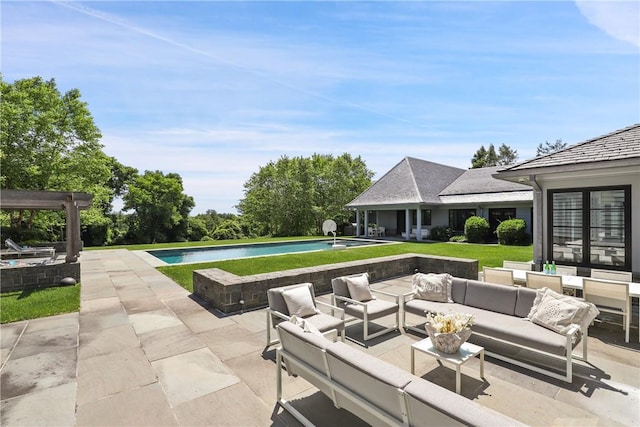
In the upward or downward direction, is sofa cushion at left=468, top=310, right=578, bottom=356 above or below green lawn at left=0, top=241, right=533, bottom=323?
above

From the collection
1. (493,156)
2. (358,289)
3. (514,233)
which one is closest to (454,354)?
(358,289)

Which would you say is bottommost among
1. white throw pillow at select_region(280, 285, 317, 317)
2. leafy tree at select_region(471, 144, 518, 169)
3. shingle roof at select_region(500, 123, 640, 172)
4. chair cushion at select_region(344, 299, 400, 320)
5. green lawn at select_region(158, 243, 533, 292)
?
green lawn at select_region(158, 243, 533, 292)

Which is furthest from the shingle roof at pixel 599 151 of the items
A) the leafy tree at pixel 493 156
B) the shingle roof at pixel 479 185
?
the leafy tree at pixel 493 156

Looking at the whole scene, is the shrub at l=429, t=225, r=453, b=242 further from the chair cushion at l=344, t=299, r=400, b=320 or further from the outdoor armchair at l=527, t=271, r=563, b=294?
the chair cushion at l=344, t=299, r=400, b=320

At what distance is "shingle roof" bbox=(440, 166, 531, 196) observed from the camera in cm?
2114

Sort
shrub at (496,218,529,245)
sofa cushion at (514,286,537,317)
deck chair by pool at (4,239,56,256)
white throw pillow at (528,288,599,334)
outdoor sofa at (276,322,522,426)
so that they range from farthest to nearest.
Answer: shrub at (496,218,529,245) → deck chair by pool at (4,239,56,256) → sofa cushion at (514,286,537,317) → white throw pillow at (528,288,599,334) → outdoor sofa at (276,322,522,426)

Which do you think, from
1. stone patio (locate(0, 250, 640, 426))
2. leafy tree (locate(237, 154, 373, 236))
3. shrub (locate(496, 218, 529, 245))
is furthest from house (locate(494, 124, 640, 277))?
leafy tree (locate(237, 154, 373, 236))

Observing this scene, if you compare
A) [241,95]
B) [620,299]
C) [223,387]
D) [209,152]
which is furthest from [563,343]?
[209,152]

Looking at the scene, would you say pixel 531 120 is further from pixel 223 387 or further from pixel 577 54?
pixel 223 387

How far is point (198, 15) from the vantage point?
296 inches

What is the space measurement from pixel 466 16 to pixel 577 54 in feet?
12.0

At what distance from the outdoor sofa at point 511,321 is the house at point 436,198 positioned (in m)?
16.8

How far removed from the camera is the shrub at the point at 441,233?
21453 mm

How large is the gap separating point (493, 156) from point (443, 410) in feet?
203
